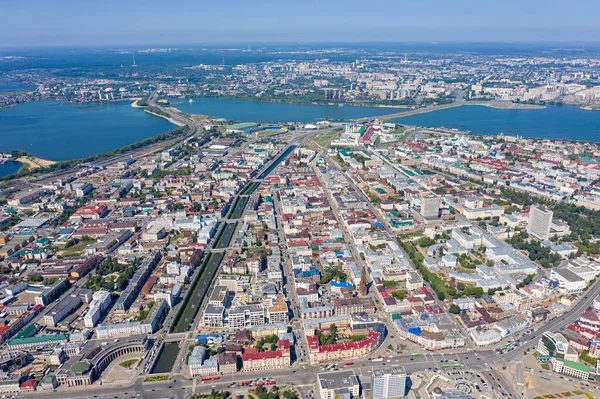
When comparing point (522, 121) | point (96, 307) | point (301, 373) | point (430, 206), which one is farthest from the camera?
point (522, 121)

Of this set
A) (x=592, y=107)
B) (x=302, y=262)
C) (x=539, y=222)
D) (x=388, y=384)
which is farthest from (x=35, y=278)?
(x=592, y=107)

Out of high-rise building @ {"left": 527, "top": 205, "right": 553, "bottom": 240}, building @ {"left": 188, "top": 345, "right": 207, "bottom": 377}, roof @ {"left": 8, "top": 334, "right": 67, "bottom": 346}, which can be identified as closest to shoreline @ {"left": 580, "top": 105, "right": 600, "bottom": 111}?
high-rise building @ {"left": 527, "top": 205, "right": 553, "bottom": 240}

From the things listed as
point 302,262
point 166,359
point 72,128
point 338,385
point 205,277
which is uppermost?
point 72,128

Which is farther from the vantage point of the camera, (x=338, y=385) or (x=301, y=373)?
(x=301, y=373)

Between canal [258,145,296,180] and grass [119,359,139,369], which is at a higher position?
canal [258,145,296,180]

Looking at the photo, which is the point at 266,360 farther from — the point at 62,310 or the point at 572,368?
the point at 572,368

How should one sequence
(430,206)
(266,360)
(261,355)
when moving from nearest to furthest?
1. (266,360)
2. (261,355)
3. (430,206)

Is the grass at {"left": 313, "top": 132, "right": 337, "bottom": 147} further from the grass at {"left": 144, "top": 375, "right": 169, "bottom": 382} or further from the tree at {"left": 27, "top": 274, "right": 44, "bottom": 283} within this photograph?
the grass at {"left": 144, "top": 375, "right": 169, "bottom": 382}
